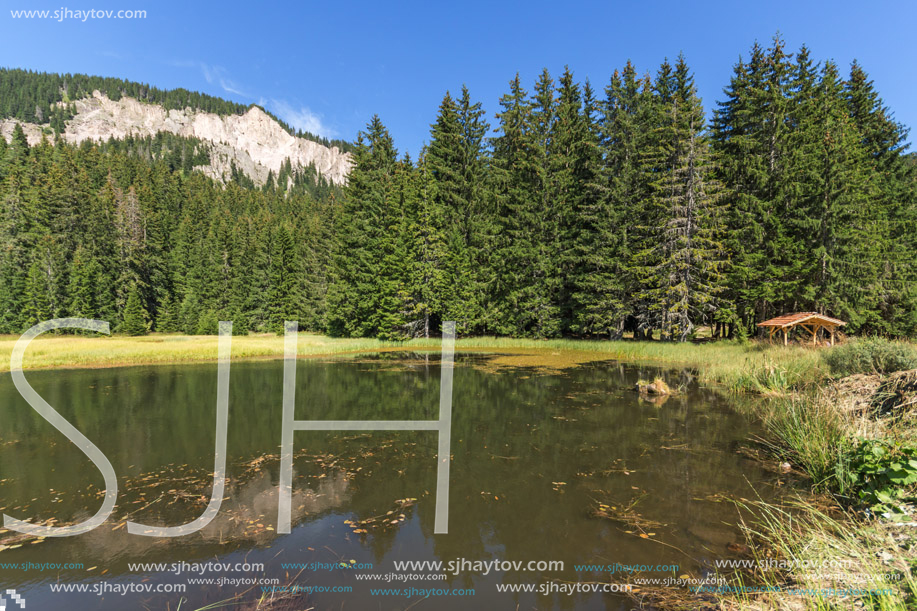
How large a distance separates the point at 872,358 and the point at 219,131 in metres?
223

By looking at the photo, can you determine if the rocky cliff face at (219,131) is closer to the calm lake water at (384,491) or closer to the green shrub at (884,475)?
the calm lake water at (384,491)

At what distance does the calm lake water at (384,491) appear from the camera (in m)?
4.88

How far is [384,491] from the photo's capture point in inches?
292

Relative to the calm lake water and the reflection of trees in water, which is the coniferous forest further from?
the reflection of trees in water

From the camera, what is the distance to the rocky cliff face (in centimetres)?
15962

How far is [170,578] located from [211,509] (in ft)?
6.45

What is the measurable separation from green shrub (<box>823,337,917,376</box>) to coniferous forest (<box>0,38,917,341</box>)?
15711 millimetres

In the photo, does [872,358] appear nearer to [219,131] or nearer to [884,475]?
[884,475]

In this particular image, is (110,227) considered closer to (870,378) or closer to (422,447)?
(422,447)

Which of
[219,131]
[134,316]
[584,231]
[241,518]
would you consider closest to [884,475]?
[241,518]

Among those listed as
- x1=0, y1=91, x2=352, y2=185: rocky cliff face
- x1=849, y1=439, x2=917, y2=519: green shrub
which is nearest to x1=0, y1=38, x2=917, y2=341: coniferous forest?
x1=849, y1=439, x2=917, y2=519: green shrub

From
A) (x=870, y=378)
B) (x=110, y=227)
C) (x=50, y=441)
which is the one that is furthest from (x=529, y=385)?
(x=110, y=227)

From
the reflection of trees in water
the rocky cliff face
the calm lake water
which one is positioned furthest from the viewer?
the rocky cliff face

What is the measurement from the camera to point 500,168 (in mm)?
38344
